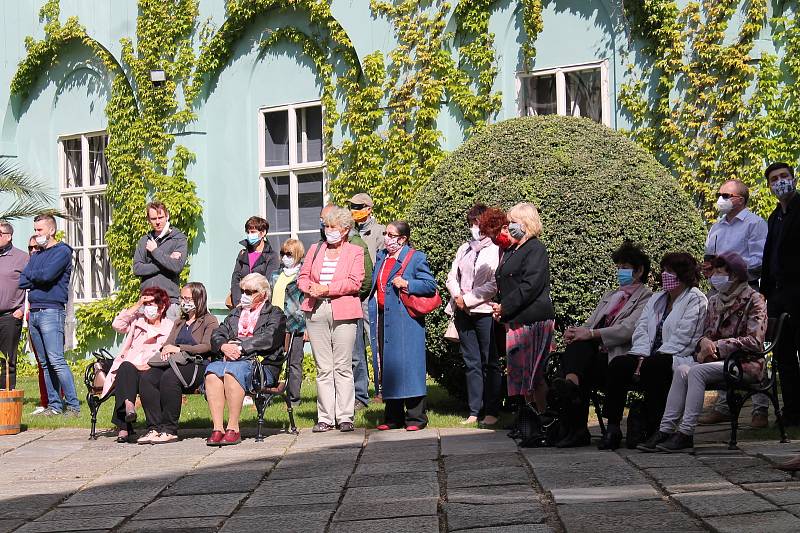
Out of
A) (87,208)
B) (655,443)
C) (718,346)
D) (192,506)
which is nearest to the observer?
(192,506)

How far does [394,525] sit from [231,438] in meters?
3.66

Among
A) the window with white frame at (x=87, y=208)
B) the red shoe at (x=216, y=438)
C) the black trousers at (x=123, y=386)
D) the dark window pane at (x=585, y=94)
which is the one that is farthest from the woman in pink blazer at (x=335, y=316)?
the window with white frame at (x=87, y=208)

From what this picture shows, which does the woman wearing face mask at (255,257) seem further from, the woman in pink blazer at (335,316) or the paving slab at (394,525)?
the paving slab at (394,525)

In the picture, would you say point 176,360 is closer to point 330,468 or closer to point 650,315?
point 330,468

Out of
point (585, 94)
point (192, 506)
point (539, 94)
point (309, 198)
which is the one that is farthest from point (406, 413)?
point (309, 198)

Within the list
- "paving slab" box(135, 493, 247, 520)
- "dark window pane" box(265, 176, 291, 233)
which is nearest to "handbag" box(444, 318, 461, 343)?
"paving slab" box(135, 493, 247, 520)

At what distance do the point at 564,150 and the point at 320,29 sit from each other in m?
6.09

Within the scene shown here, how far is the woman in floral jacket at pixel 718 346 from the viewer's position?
7.68 meters

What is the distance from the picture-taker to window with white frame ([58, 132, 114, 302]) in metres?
17.5

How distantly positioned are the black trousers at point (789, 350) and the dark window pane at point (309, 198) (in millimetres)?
7639

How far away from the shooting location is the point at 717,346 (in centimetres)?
786

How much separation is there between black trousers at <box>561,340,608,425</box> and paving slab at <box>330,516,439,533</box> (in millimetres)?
2785

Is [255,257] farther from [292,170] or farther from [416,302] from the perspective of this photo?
[292,170]

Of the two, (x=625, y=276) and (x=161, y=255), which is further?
(x=161, y=255)
